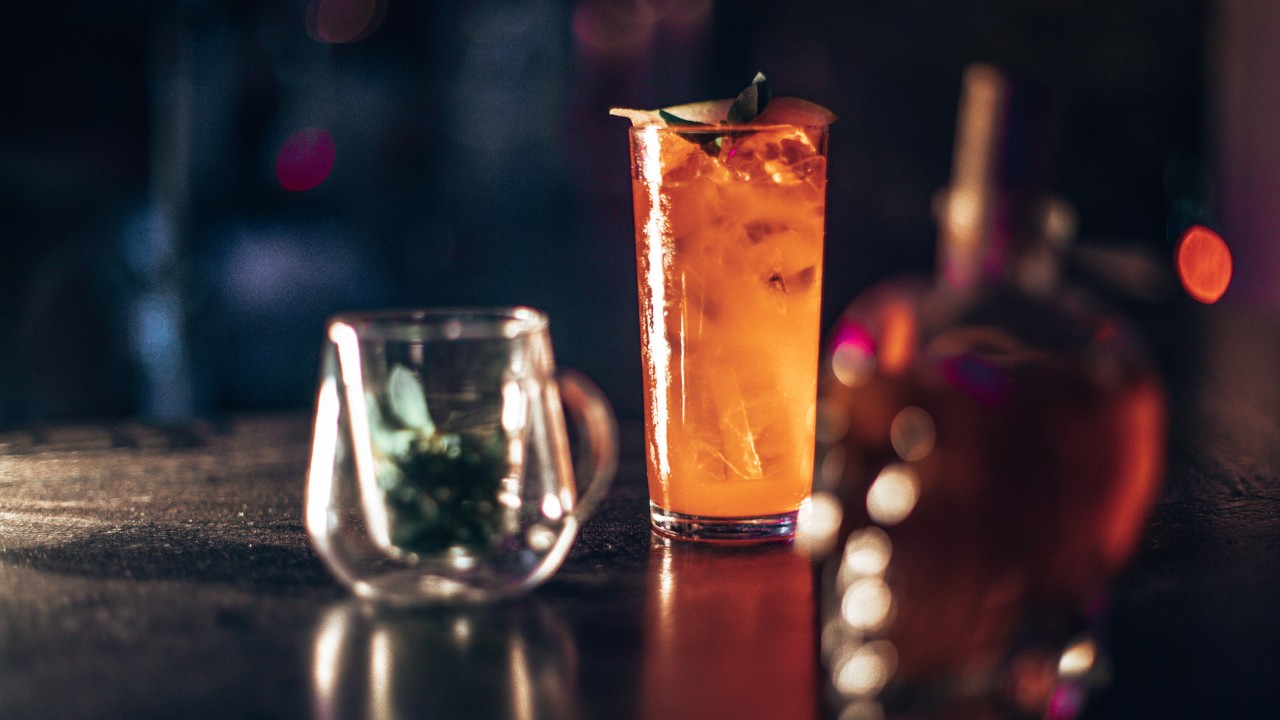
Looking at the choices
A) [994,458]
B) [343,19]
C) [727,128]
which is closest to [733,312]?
[727,128]

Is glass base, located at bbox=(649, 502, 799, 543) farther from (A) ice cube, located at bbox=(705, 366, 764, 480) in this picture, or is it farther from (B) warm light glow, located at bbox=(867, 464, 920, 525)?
(B) warm light glow, located at bbox=(867, 464, 920, 525)

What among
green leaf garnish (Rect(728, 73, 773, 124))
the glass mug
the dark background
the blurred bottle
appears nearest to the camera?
the blurred bottle

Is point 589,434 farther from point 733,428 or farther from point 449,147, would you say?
point 449,147

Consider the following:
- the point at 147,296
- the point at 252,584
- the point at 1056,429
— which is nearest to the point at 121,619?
the point at 252,584

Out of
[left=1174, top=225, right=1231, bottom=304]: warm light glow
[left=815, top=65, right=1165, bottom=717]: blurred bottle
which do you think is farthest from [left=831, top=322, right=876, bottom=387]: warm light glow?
[left=1174, top=225, right=1231, bottom=304]: warm light glow

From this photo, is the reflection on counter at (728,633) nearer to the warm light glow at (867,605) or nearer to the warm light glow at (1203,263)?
the warm light glow at (867,605)

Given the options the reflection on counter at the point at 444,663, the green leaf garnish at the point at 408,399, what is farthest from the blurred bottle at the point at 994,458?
the green leaf garnish at the point at 408,399
